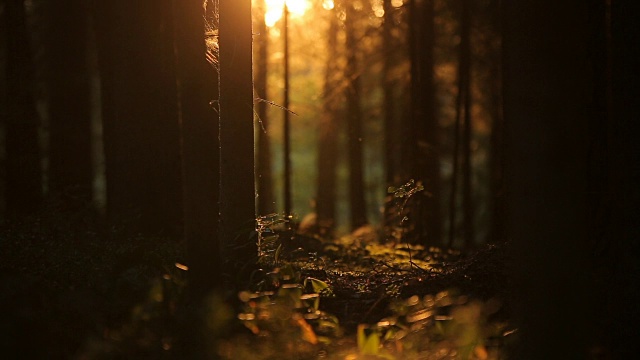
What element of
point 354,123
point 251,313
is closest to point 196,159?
point 251,313

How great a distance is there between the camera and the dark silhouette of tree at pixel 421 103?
22453mm

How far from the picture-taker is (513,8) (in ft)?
21.7

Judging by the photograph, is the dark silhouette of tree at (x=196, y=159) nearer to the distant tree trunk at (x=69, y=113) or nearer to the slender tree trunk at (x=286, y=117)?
the distant tree trunk at (x=69, y=113)

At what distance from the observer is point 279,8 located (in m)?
27.6

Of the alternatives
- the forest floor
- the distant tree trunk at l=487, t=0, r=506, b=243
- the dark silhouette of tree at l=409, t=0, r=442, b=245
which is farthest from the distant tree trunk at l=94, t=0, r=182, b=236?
the dark silhouette of tree at l=409, t=0, r=442, b=245

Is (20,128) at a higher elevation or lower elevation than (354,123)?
higher

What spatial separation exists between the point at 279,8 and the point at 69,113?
10542 mm

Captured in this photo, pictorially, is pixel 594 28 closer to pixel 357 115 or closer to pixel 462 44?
pixel 462 44

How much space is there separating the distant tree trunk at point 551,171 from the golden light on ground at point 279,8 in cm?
2001

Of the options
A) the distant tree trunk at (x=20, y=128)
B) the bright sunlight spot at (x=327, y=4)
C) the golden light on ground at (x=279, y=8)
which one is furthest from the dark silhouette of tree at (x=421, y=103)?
the distant tree trunk at (x=20, y=128)

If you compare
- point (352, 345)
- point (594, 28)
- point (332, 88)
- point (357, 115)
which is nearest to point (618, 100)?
point (594, 28)

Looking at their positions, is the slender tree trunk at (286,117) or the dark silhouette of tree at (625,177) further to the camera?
the slender tree trunk at (286,117)

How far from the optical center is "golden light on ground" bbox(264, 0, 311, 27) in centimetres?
2691

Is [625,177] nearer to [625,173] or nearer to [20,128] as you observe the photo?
[625,173]
